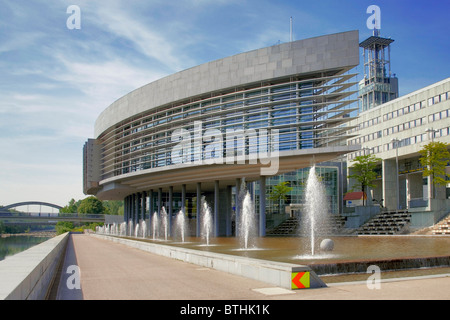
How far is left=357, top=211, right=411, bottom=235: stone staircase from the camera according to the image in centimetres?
3750

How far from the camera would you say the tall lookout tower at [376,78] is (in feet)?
352

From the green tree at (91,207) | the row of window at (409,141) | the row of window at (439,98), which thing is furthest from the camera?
the green tree at (91,207)

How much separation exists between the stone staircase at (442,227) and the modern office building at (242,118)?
364 inches

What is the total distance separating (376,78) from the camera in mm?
109750

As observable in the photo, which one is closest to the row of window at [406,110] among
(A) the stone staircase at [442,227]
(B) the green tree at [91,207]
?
(A) the stone staircase at [442,227]

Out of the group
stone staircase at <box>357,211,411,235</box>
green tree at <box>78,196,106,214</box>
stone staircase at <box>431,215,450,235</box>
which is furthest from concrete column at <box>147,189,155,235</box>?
green tree at <box>78,196,106,214</box>

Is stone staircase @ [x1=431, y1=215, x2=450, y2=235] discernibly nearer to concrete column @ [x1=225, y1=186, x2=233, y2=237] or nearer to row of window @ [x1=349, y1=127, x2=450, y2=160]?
row of window @ [x1=349, y1=127, x2=450, y2=160]

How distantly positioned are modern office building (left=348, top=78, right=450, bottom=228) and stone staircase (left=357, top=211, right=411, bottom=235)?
761 centimetres

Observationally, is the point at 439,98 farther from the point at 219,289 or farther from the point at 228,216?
the point at 219,289

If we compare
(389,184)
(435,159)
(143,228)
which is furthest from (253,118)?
(389,184)

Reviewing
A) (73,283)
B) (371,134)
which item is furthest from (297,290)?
(371,134)

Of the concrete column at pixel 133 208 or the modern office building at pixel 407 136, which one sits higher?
the modern office building at pixel 407 136

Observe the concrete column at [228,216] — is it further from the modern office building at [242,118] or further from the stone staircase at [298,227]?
the stone staircase at [298,227]
